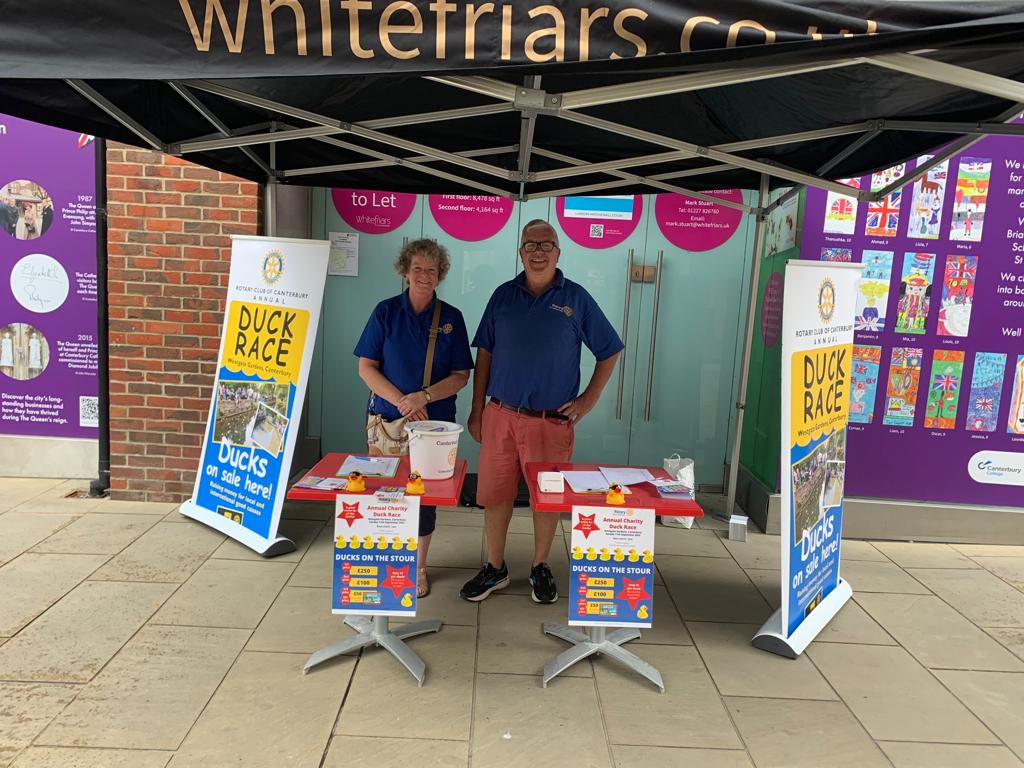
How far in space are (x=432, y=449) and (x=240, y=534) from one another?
74.5 inches

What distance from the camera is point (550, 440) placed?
3111 mm

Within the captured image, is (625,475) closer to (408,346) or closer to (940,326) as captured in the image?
(408,346)

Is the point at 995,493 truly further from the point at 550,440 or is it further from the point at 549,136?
the point at 549,136

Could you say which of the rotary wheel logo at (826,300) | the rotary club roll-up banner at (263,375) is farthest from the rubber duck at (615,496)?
the rotary club roll-up banner at (263,375)

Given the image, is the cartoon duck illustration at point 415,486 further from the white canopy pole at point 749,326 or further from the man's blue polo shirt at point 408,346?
the white canopy pole at point 749,326

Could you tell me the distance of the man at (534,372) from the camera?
3.05 meters

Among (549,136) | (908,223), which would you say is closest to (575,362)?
(549,136)

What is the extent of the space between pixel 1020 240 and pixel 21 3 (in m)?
4.99

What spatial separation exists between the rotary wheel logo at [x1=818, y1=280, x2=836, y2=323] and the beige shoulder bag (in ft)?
5.58

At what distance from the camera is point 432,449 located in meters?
2.49

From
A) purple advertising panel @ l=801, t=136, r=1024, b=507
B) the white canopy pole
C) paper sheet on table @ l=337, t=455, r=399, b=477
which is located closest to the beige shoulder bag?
paper sheet on table @ l=337, t=455, r=399, b=477

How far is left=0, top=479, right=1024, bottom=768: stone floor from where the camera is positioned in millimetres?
2207

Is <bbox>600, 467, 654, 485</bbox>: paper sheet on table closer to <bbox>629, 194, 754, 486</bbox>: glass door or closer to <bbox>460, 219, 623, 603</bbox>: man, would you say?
<bbox>460, 219, 623, 603</bbox>: man

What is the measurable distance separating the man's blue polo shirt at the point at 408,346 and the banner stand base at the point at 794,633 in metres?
1.77
